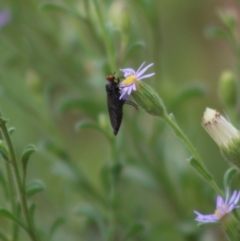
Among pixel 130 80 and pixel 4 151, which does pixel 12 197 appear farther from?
pixel 130 80

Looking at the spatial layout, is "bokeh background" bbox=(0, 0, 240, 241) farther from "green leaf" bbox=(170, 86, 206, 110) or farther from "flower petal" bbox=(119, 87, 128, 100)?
"flower petal" bbox=(119, 87, 128, 100)

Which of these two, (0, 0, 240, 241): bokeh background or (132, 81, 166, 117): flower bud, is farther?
(0, 0, 240, 241): bokeh background

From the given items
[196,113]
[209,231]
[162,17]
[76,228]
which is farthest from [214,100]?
[76,228]

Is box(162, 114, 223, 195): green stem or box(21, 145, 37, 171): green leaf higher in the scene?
box(21, 145, 37, 171): green leaf

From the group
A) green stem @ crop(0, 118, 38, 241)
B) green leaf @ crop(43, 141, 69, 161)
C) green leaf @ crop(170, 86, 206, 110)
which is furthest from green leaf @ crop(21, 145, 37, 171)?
green leaf @ crop(170, 86, 206, 110)

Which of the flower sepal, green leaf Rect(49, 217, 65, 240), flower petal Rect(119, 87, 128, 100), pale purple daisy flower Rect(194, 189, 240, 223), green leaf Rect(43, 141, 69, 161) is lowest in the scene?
the flower sepal

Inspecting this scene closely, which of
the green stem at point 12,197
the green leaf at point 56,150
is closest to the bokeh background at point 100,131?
the green leaf at point 56,150

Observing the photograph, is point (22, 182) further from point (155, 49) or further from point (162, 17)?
point (162, 17)

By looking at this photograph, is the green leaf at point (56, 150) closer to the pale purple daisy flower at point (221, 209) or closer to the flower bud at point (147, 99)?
the flower bud at point (147, 99)
